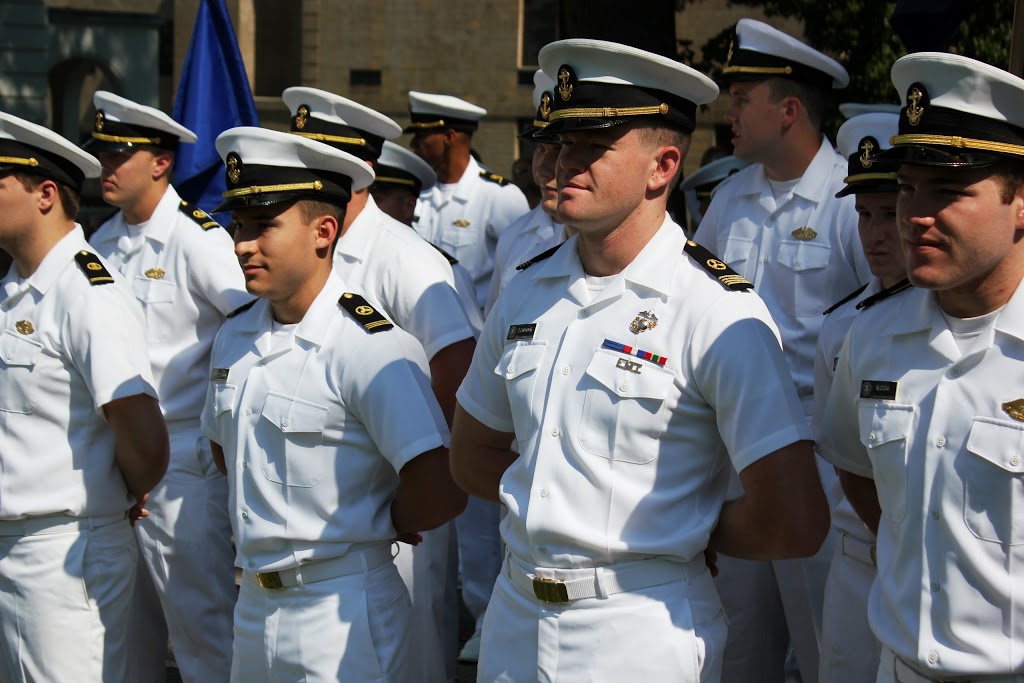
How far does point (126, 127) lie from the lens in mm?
5766

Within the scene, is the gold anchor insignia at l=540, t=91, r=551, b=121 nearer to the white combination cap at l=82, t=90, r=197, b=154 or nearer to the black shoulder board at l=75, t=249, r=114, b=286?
the black shoulder board at l=75, t=249, r=114, b=286

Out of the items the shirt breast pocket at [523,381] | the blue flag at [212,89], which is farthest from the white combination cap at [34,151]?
the blue flag at [212,89]

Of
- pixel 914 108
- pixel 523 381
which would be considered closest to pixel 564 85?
pixel 523 381

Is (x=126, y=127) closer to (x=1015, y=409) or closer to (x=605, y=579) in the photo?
(x=605, y=579)

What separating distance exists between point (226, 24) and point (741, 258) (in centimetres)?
470

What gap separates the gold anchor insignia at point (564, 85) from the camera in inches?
128

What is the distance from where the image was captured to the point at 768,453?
9.83 feet

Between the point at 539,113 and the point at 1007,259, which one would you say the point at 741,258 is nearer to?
the point at 539,113

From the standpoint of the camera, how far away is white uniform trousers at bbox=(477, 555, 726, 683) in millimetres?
3055

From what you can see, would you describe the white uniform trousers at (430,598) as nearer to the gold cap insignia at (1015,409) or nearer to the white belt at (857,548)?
the white belt at (857,548)

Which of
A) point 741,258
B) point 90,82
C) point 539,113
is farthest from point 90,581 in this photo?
point 90,82

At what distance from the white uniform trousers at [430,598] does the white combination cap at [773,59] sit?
208 cm

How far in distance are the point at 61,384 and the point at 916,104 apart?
2.91 m

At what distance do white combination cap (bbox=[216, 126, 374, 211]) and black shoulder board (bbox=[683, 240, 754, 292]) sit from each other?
1.31m
